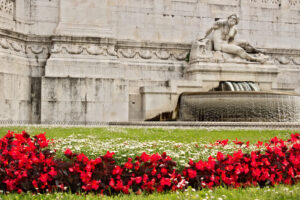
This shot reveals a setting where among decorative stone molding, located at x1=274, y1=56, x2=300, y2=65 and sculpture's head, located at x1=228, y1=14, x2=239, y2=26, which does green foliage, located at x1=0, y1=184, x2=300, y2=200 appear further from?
decorative stone molding, located at x1=274, y1=56, x2=300, y2=65

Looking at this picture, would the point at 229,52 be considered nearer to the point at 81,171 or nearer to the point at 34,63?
the point at 34,63

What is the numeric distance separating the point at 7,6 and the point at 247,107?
10.2 meters

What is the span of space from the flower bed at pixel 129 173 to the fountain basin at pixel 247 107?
7.95 metres

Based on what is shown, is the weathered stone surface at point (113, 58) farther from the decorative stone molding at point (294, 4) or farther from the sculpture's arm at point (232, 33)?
the decorative stone molding at point (294, 4)

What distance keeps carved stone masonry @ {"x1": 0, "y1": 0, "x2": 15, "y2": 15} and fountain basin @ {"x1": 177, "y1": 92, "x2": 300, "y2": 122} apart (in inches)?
327

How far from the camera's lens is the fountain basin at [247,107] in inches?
512

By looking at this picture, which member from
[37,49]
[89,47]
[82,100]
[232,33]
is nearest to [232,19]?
[232,33]

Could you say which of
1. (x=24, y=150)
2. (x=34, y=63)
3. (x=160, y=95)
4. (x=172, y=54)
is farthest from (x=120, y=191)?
(x=172, y=54)

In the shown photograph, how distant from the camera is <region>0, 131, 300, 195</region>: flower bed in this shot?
178 inches

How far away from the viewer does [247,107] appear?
13016 mm

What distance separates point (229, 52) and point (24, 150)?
12.6 metres

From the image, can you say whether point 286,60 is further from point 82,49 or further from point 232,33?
point 82,49

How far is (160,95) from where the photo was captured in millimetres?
14656

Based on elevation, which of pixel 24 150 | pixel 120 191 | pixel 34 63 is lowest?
pixel 120 191
